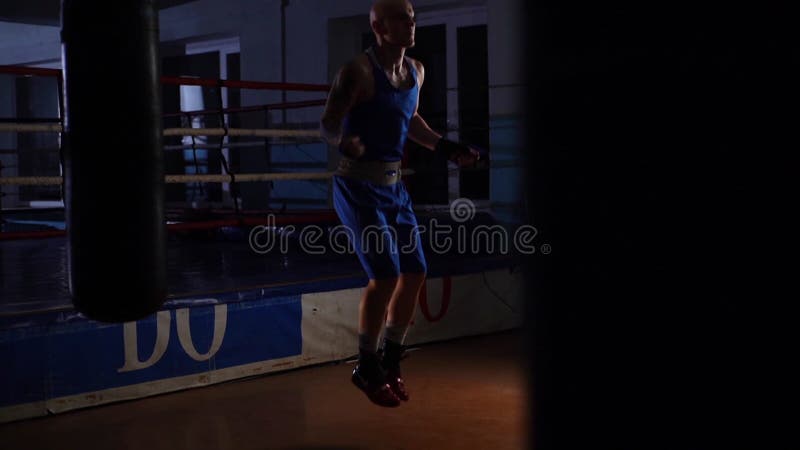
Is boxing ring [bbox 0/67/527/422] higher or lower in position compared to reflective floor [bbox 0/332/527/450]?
higher

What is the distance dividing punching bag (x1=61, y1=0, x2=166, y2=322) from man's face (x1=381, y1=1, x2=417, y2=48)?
31.0 inches

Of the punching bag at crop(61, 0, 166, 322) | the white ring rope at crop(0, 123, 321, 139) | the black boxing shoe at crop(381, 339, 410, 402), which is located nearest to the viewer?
the punching bag at crop(61, 0, 166, 322)

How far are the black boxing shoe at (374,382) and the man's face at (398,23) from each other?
0.98 m

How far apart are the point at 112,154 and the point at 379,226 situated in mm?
925

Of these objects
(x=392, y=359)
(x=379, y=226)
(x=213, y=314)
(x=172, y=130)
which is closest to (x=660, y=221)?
(x=379, y=226)

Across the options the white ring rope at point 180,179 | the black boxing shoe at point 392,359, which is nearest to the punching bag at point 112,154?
the black boxing shoe at point 392,359

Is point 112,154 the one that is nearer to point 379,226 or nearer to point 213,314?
point 379,226

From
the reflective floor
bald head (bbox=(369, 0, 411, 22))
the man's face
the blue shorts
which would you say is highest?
bald head (bbox=(369, 0, 411, 22))

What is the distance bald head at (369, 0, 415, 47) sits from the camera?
8.27 ft

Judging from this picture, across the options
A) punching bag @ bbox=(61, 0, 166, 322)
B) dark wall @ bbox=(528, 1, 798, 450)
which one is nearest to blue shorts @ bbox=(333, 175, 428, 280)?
punching bag @ bbox=(61, 0, 166, 322)

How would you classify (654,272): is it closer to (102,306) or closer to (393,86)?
(102,306)

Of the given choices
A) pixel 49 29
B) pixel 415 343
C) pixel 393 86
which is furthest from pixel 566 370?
pixel 49 29

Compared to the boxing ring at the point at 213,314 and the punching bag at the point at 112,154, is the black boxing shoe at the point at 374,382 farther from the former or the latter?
the punching bag at the point at 112,154

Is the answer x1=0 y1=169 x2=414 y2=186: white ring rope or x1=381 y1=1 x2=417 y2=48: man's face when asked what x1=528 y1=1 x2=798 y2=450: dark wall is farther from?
→ x1=0 y1=169 x2=414 y2=186: white ring rope
